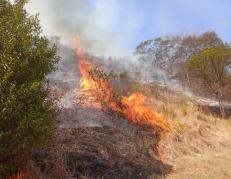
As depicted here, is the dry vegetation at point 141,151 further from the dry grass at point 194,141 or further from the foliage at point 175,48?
the foliage at point 175,48

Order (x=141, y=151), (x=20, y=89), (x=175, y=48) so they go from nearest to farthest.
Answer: (x=20, y=89) → (x=141, y=151) → (x=175, y=48)

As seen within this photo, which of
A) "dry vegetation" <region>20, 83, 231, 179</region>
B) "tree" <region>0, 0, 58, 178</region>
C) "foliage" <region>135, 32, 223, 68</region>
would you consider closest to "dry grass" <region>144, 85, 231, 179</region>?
"dry vegetation" <region>20, 83, 231, 179</region>

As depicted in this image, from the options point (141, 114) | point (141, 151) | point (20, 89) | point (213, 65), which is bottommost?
point (141, 151)

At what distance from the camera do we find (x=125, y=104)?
1691 centimetres

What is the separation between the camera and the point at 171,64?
140 feet

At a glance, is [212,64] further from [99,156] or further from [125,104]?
[99,156]

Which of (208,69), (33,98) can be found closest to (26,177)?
(33,98)

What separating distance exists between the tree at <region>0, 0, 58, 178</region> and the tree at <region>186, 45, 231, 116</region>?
15.7 meters

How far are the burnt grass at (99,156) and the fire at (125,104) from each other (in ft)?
3.95

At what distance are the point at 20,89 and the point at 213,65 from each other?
17388 mm

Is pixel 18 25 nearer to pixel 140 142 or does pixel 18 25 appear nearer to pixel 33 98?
pixel 33 98

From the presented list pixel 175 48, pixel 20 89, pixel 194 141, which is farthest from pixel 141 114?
pixel 175 48

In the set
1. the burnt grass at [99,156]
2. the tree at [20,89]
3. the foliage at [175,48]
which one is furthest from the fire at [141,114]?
the foliage at [175,48]

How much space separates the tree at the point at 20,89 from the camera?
906 cm
